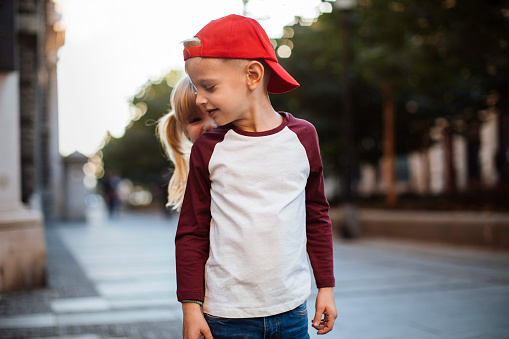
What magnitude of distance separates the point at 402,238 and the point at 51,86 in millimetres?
18427

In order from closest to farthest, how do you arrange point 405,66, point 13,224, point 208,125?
point 208,125, point 13,224, point 405,66

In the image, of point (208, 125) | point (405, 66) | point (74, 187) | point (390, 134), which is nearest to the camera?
point (208, 125)

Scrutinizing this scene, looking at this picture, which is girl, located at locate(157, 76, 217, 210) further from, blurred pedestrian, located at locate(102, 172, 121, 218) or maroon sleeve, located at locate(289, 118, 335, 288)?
blurred pedestrian, located at locate(102, 172, 121, 218)

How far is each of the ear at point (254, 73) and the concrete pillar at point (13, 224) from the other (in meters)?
5.38

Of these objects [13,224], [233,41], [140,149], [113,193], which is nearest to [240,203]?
[233,41]

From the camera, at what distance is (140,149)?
37.1 metres

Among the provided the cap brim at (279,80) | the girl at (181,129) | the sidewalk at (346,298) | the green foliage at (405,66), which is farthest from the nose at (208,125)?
the green foliage at (405,66)

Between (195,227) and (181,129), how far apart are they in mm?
689

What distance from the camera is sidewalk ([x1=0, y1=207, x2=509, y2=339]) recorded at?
466cm

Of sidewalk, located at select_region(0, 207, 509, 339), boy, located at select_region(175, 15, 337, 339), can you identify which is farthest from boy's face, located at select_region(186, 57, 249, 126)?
sidewalk, located at select_region(0, 207, 509, 339)

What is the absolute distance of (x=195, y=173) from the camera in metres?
1.71

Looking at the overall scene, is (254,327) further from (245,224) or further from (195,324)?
(245,224)

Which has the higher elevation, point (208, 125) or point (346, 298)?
point (208, 125)

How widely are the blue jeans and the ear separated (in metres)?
0.70
